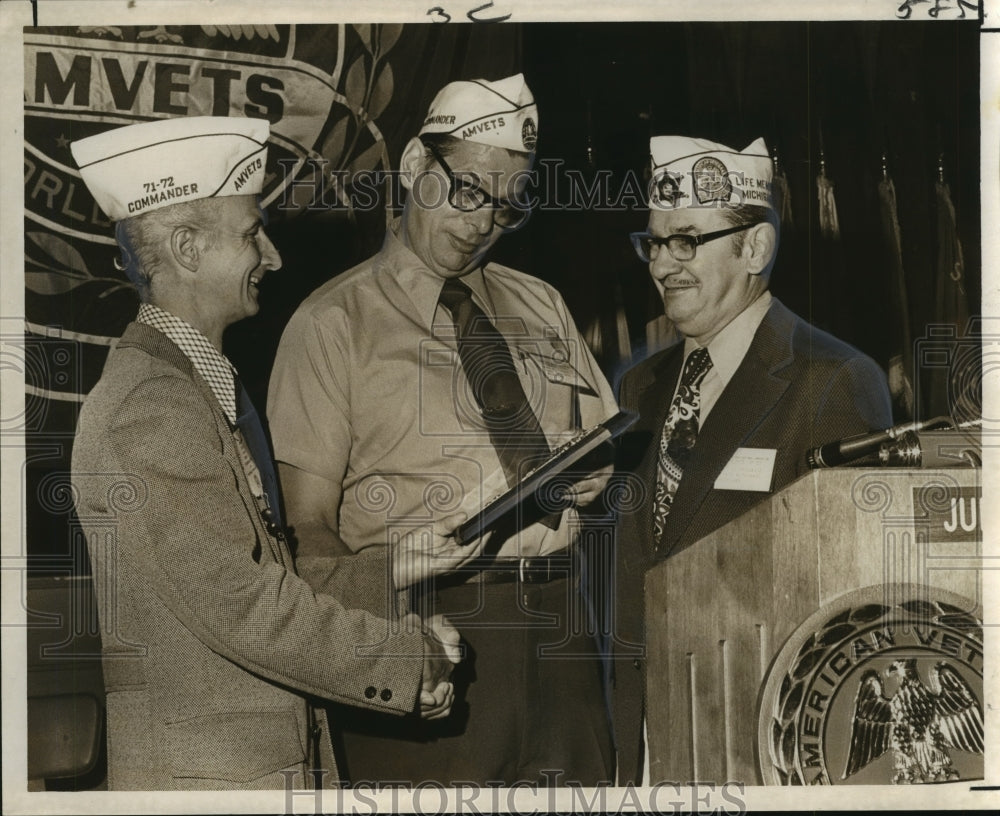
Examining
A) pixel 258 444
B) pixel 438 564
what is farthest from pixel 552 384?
pixel 258 444

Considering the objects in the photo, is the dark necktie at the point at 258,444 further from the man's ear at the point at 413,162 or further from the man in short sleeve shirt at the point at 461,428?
the man's ear at the point at 413,162

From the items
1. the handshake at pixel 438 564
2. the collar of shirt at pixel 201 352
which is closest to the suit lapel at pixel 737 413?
the handshake at pixel 438 564

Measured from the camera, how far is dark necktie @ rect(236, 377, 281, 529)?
421 cm

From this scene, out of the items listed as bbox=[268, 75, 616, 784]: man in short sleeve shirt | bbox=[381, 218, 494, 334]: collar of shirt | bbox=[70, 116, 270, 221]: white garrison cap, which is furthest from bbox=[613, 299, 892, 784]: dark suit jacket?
bbox=[70, 116, 270, 221]: white garrison cap

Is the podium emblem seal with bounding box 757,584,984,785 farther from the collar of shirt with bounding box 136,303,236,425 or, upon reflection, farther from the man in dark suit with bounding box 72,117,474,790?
the collar of shirt with bounding box 136,303,236,425

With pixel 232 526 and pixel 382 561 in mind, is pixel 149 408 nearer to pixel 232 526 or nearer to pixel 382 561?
pixel 232 526

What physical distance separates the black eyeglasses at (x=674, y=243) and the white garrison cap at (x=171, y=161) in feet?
4.36

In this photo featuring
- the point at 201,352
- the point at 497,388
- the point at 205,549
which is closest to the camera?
the point at 205,549

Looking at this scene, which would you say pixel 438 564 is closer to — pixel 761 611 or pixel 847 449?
pixel 761 611

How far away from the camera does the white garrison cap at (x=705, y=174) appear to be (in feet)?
14.2

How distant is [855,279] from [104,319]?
8.56ft

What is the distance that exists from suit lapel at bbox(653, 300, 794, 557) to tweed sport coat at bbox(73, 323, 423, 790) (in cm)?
100

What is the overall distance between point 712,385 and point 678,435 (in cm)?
21

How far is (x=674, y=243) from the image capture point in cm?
433
